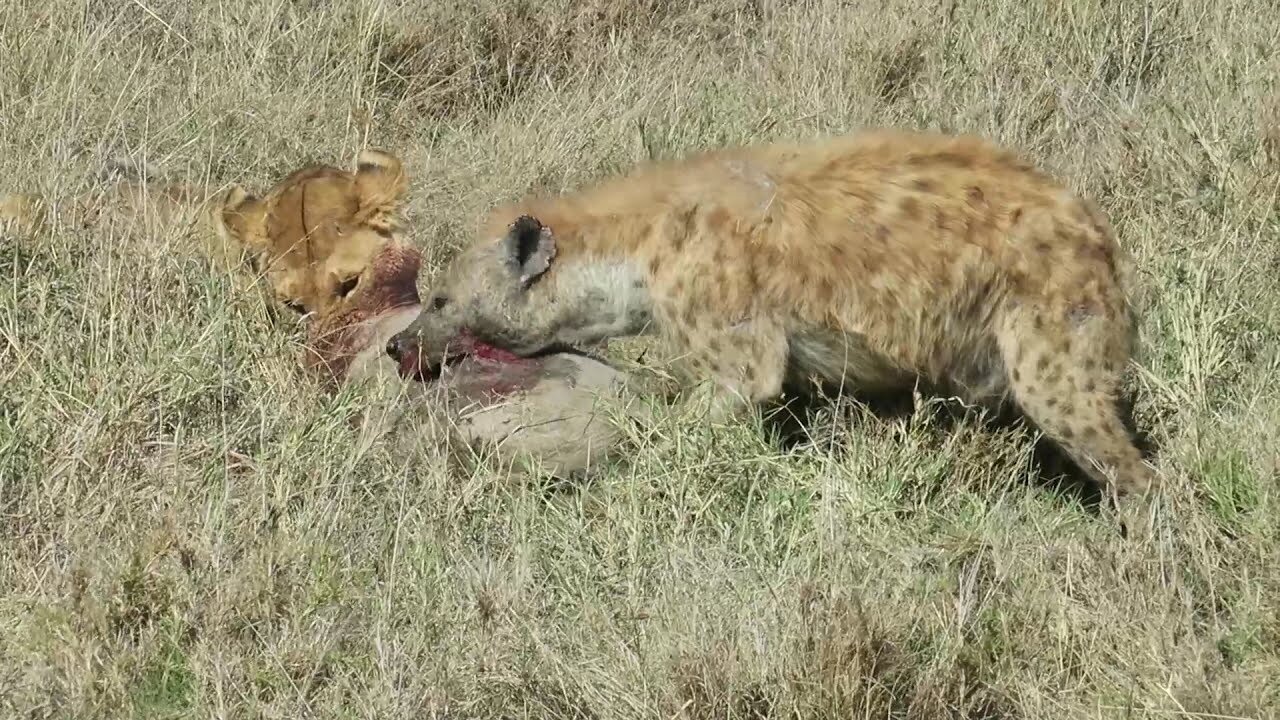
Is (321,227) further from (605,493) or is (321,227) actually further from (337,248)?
(605,493)

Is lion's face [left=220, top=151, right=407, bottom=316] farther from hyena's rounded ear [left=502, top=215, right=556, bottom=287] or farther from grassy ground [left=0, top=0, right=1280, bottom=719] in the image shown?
hyena's rounded ear [left=502, top=215, right=556, bottom=287]

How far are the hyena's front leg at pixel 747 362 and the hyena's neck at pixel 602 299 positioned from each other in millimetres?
320

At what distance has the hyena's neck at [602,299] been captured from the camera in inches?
210

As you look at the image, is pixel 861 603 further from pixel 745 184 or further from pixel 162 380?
pixel 162 380

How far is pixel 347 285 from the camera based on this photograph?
601 cm

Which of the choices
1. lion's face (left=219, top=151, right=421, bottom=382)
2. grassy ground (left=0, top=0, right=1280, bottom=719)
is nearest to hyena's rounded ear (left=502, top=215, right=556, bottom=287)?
lion's face (left=219, top=151, right=421, bottom=382)

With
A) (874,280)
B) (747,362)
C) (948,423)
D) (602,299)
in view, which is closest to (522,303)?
(602,299)

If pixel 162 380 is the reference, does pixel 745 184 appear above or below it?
above

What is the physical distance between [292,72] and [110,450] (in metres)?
3.39

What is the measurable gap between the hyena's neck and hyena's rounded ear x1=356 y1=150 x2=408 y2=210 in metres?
0.89

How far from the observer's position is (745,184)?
5316mm

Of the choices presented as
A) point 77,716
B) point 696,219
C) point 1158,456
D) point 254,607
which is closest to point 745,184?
point 696,219

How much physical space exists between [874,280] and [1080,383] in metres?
0.64

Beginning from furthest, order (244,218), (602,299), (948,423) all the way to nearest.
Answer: (244,218) → (602,299) → (948,423)
